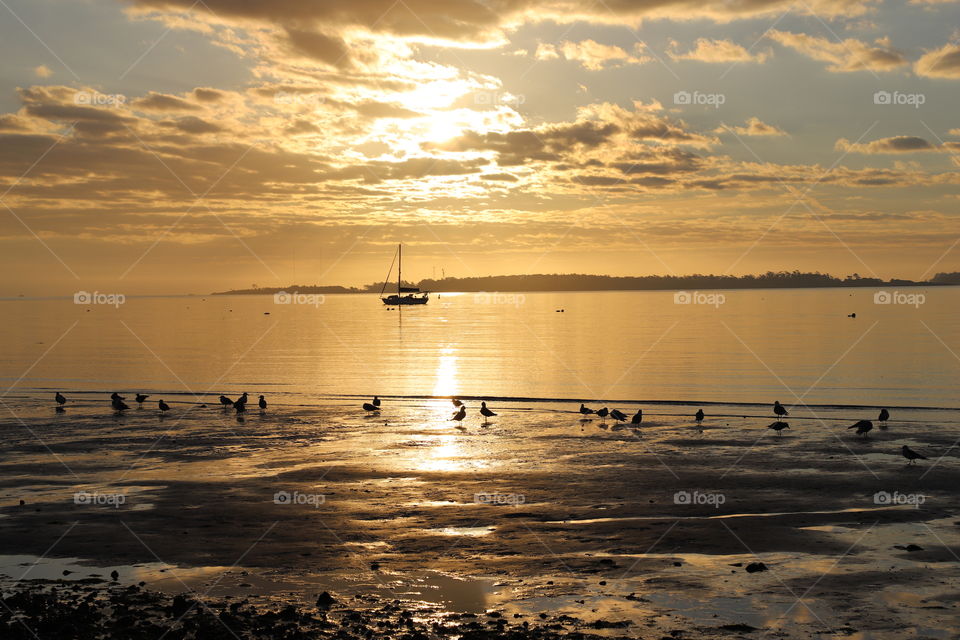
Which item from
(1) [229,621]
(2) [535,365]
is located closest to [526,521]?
(1) [229,621]

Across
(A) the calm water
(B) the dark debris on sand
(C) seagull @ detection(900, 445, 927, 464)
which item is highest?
(A) the calm water

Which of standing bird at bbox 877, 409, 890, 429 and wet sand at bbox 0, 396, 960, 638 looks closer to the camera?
wet sand at bbox 0, 396, 960, 638

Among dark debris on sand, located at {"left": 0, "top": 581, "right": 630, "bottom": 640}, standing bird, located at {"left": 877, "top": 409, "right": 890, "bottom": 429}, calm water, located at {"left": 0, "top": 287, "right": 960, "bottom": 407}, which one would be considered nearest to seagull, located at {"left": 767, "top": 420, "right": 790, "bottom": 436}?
standing bird, located at {"left": 877, "top": 409, "right": 890, "bottom": 429}

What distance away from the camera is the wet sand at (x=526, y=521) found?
13.5m

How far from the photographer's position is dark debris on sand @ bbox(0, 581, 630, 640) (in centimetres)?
1149

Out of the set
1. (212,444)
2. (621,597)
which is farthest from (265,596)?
(212,444)

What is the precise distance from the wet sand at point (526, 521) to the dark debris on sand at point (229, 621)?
46cm

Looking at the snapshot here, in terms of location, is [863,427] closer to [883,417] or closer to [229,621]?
[883,417]

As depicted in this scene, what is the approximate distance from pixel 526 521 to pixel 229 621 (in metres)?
8.36

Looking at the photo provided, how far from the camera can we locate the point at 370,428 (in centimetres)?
3316

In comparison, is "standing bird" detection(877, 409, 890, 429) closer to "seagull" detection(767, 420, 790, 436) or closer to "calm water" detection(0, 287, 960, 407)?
"seagull" detection(767, 420, 790, 436)

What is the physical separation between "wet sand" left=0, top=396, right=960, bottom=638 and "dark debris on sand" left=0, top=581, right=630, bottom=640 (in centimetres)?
46

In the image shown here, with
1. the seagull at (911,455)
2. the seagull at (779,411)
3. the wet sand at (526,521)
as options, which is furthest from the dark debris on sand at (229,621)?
the seagull at (779,411)

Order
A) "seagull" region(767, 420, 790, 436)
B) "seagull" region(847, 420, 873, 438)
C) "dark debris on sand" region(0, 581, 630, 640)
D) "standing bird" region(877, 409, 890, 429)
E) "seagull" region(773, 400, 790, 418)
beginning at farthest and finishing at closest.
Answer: "seagull" region(773, 400, 790, 418) < "standing bird" region(877, 409, 890, 429) < "seagull" region(767, 420, 790, 436) < "seagull" region(847, 420, 873, 438) < "dark debris on sand" region(0, 581, 630, 640)
